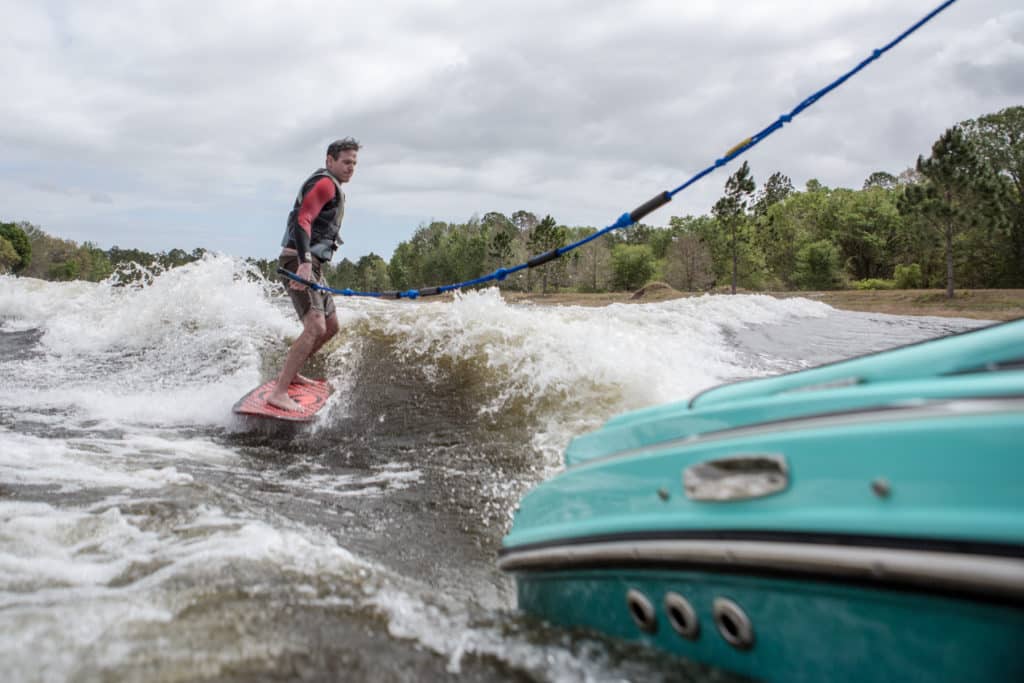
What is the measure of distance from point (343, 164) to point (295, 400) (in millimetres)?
2269

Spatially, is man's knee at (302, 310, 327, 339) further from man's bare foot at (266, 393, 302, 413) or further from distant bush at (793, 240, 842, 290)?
distant bush at (793, 240, 842, 290)

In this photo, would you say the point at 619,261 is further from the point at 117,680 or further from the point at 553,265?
the point at 117,680

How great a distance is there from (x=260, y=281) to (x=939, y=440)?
1098 centimetres

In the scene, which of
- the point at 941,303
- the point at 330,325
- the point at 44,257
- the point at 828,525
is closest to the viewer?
the point at 828,525

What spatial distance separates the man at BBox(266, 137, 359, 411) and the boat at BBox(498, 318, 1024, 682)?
4610 millimetres

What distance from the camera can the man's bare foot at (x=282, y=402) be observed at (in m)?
5.89

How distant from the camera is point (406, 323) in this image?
9539 millimetres

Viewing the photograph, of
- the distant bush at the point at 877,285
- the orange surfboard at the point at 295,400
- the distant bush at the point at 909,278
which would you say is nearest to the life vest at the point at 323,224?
the orange surfboard at the point at 295,400

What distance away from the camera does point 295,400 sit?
6141 millimetres

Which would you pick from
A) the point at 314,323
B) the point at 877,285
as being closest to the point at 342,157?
the point at 314,323

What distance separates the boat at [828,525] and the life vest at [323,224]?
15.8 ft

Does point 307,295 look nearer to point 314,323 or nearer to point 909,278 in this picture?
point 314,323

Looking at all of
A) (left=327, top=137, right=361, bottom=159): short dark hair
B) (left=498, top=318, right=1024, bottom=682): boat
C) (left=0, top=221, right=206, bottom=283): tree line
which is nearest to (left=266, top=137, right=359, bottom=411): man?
(left=327, top=137, right=361, bottom=159): short dark hair

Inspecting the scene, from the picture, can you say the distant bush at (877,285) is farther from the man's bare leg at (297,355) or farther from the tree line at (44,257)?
the tree line at (44,257)
